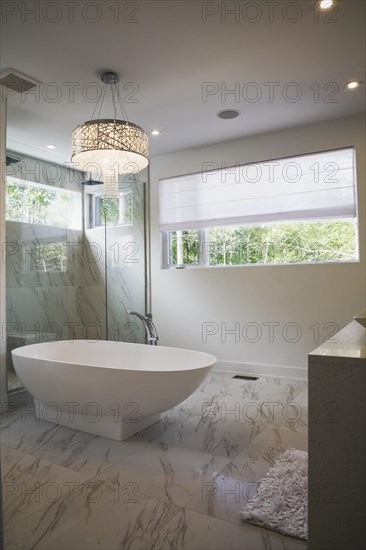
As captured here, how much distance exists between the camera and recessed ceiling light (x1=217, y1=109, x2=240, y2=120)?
3614 millimetres

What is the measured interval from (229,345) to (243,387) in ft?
2.25

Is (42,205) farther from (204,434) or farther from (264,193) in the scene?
(204,434)

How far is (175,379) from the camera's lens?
2551 millimetres

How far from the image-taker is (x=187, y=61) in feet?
9.28

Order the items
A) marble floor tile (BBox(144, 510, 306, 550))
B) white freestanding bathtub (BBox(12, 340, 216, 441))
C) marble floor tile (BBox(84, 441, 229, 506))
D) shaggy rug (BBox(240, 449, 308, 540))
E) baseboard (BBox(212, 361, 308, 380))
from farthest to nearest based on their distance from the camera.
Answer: baseboard (BBox(212, 361, 308, 380)), white freestanding bathtub (BBox(12, 340, 216, 441)), marble floor tile (BBox(84, 441, 229, 506)), shaggy rug (BBox(240, 449, 308, 540)), marble floor tile (BBox(144, 510, 306, 550))

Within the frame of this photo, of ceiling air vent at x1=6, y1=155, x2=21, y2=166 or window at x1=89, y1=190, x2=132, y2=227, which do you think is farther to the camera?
window at x1=89, y1=190, x2=132, y2=227

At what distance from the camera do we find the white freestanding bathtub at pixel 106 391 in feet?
8.35

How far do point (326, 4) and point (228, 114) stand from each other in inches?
58.1

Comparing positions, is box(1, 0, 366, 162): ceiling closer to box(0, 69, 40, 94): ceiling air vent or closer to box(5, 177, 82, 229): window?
box(0, 69, 40, 94): ceiling air vent

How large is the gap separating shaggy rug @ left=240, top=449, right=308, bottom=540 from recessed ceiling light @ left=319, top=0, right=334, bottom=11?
2589 mm

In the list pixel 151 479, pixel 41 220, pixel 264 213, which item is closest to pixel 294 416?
pixel 151 479

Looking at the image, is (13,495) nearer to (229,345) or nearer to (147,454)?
(147,454)

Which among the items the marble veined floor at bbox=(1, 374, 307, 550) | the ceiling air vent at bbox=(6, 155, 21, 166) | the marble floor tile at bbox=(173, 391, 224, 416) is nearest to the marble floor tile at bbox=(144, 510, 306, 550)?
the marble veined floor at bbox=(1, 374, 307, 550)

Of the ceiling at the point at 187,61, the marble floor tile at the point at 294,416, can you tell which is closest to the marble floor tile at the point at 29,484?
the marble floor tile at the point at 294,416
